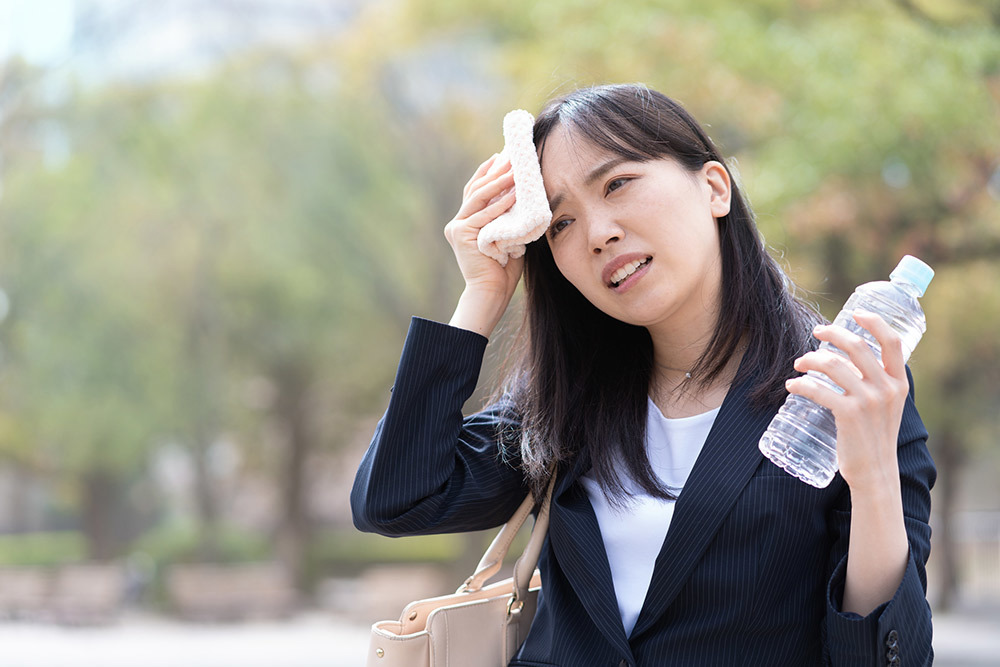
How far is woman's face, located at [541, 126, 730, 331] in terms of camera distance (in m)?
1.78

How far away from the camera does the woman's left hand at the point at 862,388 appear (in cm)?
136

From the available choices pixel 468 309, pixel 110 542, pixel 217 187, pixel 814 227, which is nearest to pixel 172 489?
pixel 110 542

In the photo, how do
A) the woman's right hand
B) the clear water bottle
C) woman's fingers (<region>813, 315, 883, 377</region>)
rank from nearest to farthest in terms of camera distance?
woman's fingers (<region>813, 315, 883, 377</region>) < the clear water bottle < the woman's right hand

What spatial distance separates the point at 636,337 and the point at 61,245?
1485 cm

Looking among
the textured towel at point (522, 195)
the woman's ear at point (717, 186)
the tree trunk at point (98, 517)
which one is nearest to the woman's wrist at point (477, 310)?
the textured towel at point (522, 195)

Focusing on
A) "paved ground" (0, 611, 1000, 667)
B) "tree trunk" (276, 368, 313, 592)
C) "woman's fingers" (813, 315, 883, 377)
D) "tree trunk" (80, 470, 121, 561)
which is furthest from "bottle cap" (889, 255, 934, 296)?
"tree trunk" (80, 470, 121, 561)

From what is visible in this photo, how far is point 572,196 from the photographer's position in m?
1.84

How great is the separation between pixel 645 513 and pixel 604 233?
49 cm

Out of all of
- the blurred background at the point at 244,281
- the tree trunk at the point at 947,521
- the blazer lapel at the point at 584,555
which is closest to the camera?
the blazer lapel at the point at 584,555

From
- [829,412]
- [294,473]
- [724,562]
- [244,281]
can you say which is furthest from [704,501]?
[294,473]

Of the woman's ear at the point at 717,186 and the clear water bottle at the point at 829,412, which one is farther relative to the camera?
the woman's ear at the point at 717,186

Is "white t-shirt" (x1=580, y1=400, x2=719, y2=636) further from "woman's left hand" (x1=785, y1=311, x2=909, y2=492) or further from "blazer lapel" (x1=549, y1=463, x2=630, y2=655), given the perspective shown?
"woman's left hand" (x1=785, y1=311, x2=909, y2=492)

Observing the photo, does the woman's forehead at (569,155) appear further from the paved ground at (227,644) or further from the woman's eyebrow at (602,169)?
the paved ground at (227,644)

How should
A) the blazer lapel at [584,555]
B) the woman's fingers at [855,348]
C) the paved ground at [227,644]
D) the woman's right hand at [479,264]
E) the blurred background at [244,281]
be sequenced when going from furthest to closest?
the blurred background at [244,281] → the paved ground at [227,644] → the woman's right hand at [479,264] → the blazer lapel at [584,555] → the woman's fingers at [855,348]
